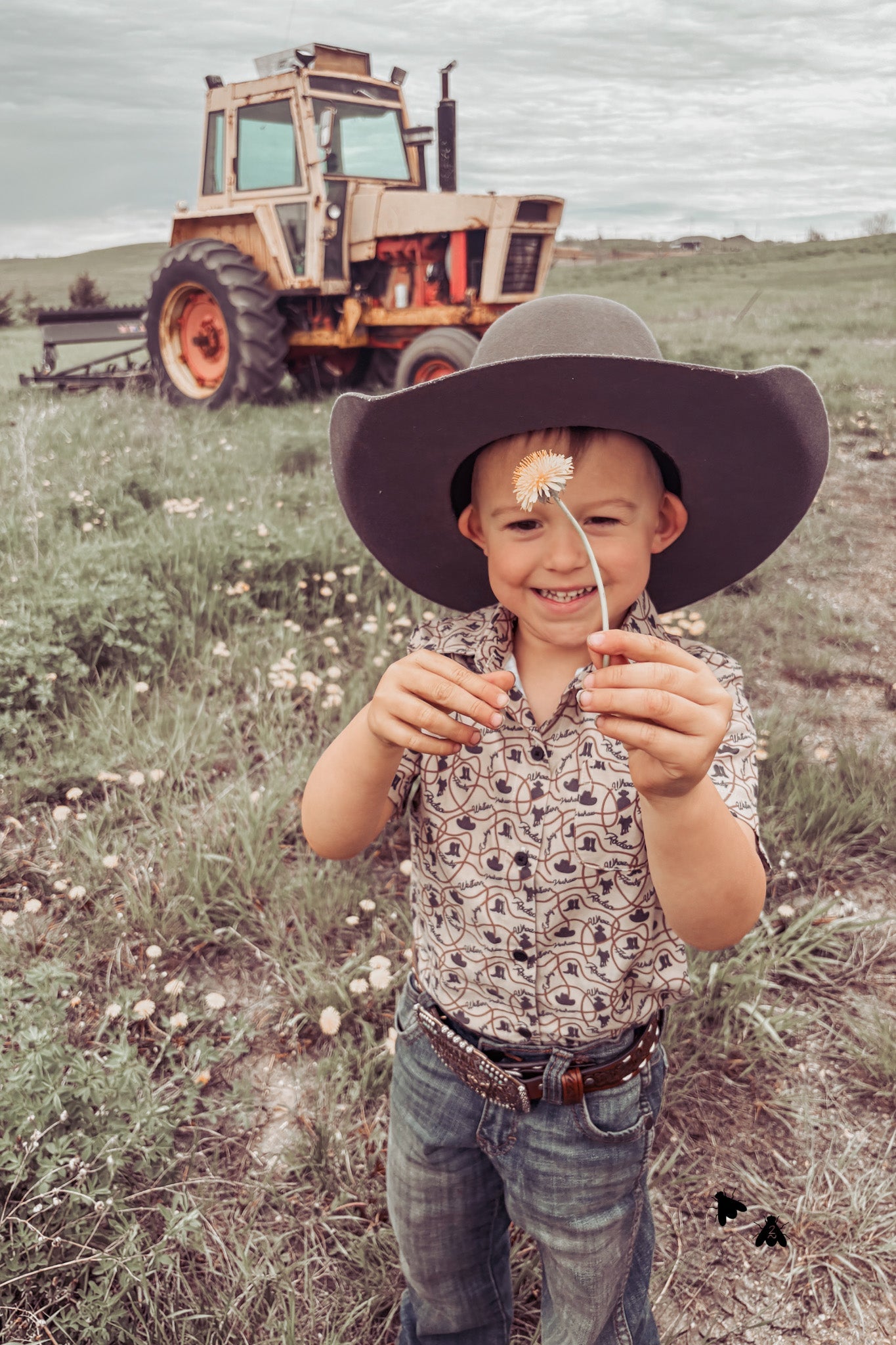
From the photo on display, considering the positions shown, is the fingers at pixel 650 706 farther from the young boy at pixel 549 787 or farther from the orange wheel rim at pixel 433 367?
the orange wheel rim at pixel 433 367

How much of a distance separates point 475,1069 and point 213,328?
27.6 ft

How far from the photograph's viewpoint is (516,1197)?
1324 mm

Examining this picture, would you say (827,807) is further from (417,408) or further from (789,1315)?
(417,408)

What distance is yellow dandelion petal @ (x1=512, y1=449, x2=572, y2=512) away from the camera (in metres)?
0.96

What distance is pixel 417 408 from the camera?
3.76 ft

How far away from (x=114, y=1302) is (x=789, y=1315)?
3.64 feet

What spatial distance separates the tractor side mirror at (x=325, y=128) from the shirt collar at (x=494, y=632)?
281 inches

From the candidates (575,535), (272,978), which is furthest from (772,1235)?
(575,535)

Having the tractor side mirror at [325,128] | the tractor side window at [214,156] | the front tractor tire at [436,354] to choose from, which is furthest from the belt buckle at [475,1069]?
the tractor side window at [214,156]

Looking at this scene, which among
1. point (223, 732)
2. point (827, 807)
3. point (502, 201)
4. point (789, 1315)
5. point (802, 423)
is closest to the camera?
point (802, 423)

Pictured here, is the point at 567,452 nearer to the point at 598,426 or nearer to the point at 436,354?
the point at 598,426

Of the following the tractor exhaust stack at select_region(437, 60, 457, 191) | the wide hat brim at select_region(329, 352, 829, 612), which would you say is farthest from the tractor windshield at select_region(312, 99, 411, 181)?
the wide hat brim at select_region(329, 352, 829, 612)

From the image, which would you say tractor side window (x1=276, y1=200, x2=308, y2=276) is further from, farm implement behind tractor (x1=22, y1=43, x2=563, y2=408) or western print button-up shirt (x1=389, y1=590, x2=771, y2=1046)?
western print button-up shirt (x1=389, y1=590, x2=771, y2=1046)

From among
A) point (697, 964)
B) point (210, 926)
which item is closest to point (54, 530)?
point (210, 926)
